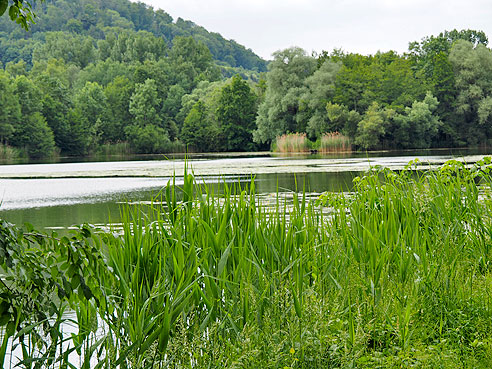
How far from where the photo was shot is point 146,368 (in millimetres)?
2752

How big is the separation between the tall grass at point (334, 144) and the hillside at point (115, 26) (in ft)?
269

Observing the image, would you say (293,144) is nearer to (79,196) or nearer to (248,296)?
→ (79,196)

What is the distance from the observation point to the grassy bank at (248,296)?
2582 millimetres

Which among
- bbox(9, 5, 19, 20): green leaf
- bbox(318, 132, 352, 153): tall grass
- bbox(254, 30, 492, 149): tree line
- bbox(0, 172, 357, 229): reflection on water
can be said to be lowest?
bbox(0, 172, 357, 229): reflection on water

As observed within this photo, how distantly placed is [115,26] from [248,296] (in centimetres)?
14356

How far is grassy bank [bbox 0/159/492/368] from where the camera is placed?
102 inches

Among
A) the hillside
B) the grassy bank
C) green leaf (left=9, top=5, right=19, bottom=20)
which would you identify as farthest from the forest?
Result: the hillside

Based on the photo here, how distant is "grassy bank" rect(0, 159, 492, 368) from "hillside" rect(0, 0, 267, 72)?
392 feet

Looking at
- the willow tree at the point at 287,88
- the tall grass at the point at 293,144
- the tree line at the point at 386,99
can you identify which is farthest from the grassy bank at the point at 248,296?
the willow tree at the point at 287,88

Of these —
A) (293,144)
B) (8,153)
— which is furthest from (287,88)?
(8,153)

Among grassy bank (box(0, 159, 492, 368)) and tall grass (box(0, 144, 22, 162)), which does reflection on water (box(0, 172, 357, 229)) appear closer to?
grassy bank (box(0, 159, 492, 368))

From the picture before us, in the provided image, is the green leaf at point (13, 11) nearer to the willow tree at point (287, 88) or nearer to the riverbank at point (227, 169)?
the riverbank at point (227, 169)

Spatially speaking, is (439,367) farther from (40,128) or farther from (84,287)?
(40,128)

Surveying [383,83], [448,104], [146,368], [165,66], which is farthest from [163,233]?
[165,66]
